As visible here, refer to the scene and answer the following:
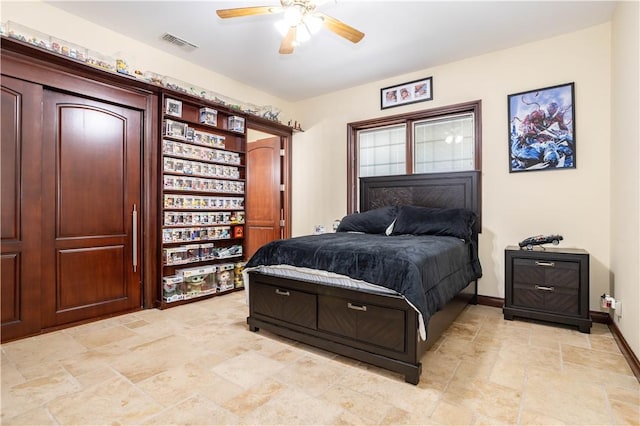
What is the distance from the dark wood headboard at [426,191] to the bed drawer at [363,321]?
215 centimetres

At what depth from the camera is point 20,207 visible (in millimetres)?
2557

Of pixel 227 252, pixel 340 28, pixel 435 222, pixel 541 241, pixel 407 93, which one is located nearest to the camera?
pixel 340 28

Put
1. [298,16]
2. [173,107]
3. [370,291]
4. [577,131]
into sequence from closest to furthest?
1. [370,291]
2. [298,16]
3. [577,131]
4. [173,107]

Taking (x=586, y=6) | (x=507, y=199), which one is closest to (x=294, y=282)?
(x=507, y=199)

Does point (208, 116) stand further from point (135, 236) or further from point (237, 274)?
point (237, 274)

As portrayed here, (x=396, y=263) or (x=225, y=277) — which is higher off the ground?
(x=396, y=263)

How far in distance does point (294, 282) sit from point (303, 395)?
2.83 ft

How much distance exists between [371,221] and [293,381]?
2216 millimetres

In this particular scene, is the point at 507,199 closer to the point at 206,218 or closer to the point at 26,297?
the point at 206,218

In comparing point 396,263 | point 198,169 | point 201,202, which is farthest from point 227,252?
point 396,263

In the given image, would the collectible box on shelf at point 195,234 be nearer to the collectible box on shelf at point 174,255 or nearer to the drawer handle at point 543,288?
the collectible box on shelf at point 174,255

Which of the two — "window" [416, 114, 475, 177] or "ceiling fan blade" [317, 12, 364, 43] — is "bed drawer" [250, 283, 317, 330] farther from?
"window" [416, 114, 475, 177]

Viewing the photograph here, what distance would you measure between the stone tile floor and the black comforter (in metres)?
0.48

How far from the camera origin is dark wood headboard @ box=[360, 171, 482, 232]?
3.68m
